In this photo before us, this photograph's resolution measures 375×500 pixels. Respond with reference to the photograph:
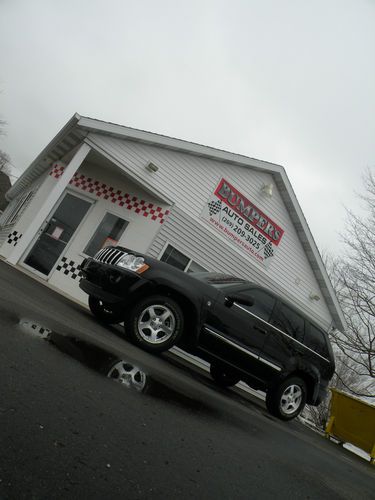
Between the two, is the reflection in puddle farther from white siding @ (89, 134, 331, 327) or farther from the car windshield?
white siding @ (89, 134, 331, 327)

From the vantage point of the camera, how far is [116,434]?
2490mm

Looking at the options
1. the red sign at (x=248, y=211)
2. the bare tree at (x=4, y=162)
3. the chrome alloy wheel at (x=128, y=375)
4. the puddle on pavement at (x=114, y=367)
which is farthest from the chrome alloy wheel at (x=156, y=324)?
the bare tree at (x=4, y=162)

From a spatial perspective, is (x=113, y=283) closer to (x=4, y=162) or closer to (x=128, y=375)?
(x=128, y=375)

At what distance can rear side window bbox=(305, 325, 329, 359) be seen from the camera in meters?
7.16

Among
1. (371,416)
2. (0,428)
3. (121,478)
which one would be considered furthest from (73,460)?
(371,416)

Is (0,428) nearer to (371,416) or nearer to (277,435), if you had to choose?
(277,435)

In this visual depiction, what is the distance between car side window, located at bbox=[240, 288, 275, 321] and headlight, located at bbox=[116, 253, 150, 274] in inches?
64.0

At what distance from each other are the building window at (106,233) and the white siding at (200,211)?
3.79 ft

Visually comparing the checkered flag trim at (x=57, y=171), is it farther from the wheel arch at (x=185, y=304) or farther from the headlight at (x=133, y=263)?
the wheel arch at (x=185, y=304)

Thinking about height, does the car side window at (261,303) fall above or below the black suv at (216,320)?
above

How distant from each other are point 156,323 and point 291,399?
289 cm

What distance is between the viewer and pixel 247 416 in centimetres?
546

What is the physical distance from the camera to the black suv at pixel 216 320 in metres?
5.78

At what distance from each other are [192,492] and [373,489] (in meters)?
4.00
